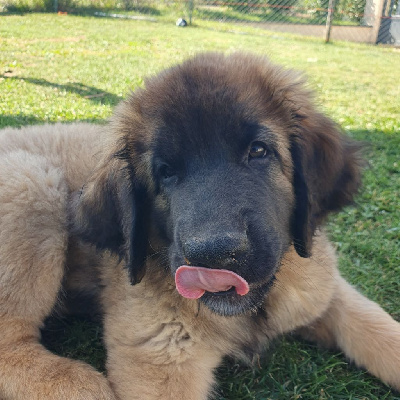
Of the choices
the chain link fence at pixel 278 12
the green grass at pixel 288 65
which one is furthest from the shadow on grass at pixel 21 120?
the chain link fence at pixel 278 12

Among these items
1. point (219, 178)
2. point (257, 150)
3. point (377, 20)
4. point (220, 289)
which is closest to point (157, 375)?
point (220, 289)

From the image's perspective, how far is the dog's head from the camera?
1641 millimetres

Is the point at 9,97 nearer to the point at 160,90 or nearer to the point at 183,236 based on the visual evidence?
the point at 160,90

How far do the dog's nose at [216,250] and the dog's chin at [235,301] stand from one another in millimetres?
231

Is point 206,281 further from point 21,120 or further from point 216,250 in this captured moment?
point 21,120

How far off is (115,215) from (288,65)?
1152 millimetres

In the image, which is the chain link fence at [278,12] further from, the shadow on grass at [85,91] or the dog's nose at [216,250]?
the dog's nose at [216,250]

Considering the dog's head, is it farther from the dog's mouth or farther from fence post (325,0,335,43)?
fence post (325,0,335,43)

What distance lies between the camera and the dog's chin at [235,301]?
5.77 ft

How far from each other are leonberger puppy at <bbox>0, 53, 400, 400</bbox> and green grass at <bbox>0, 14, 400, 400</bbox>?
143 millimetres

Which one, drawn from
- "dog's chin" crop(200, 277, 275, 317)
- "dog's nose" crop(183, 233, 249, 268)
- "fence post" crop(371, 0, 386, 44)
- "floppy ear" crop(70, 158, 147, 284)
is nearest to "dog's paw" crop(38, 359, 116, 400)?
"floppy ear" crop(70, 158, 147, 284)

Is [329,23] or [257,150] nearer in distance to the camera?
[257,150]

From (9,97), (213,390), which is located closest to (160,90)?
(213,390)

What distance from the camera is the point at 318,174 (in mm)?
2064
